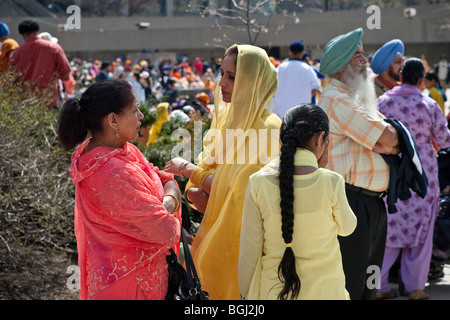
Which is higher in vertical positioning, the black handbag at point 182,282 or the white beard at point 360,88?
the white beard at point 360,88

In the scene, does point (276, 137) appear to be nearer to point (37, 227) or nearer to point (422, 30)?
point (37, 227)

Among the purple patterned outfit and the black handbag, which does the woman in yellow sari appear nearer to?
the black handbag

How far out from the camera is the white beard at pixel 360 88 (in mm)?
4609

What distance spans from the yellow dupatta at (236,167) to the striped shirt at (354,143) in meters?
0.79

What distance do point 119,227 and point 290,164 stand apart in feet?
2.49

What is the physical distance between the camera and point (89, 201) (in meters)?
3.03

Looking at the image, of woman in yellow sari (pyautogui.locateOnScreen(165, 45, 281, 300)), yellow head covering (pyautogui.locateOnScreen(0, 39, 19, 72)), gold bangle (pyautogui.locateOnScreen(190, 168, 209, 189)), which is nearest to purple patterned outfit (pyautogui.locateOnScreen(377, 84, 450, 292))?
woman in yellow sari (pyautogui.locateOnScreen(165, 45, 281, 300))

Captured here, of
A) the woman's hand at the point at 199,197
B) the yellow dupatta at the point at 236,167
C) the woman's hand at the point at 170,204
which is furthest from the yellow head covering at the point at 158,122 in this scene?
the woman's hand at the point at 170,204

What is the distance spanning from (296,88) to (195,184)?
504 cm

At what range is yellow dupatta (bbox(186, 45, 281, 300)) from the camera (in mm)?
3779

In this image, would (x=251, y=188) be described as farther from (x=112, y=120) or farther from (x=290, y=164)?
(x=112, y=120)

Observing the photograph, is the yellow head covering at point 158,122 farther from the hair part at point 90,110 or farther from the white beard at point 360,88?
the hair part at point 90,110

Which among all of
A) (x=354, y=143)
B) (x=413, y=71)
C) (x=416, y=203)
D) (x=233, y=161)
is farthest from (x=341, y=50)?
(x=416, y=203)

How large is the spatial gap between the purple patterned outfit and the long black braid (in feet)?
9.59
